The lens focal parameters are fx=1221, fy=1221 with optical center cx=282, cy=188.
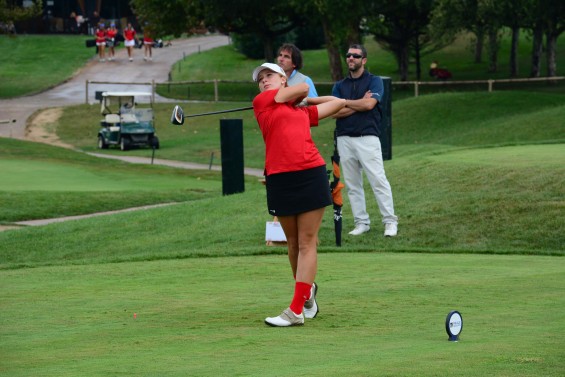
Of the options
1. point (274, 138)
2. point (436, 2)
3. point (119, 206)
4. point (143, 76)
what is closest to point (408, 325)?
point (274, 138)

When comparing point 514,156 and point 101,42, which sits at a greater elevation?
point 101,42

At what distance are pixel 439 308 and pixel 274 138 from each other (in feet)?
5.47

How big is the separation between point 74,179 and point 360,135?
12774 mm

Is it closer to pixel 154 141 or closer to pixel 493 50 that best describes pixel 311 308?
pixel 154 141

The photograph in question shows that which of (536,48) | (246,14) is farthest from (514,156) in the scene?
(536,48)

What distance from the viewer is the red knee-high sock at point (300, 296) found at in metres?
8.09

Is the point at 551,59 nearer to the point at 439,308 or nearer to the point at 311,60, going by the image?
the point at 311,60

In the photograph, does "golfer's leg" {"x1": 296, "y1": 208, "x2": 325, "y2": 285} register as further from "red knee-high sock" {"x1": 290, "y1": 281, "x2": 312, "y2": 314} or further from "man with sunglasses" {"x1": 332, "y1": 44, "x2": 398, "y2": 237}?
"man with sunglasses" {"x1": 332, "y1": 44, "x2": 398, "y2": 237}

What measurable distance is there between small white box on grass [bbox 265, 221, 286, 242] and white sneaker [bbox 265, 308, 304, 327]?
6013 millimetres

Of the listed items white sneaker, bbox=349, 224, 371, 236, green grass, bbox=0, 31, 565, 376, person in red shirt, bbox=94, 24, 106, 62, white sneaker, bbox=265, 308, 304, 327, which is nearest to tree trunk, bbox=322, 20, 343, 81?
person in red shirt, bbox=94, 24, 106, 62

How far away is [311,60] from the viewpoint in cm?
7369

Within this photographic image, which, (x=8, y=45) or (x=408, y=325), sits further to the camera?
(x=8, y=45)

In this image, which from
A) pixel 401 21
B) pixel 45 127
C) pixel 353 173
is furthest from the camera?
pixel 401 21

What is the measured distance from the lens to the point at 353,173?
46.8 feet
